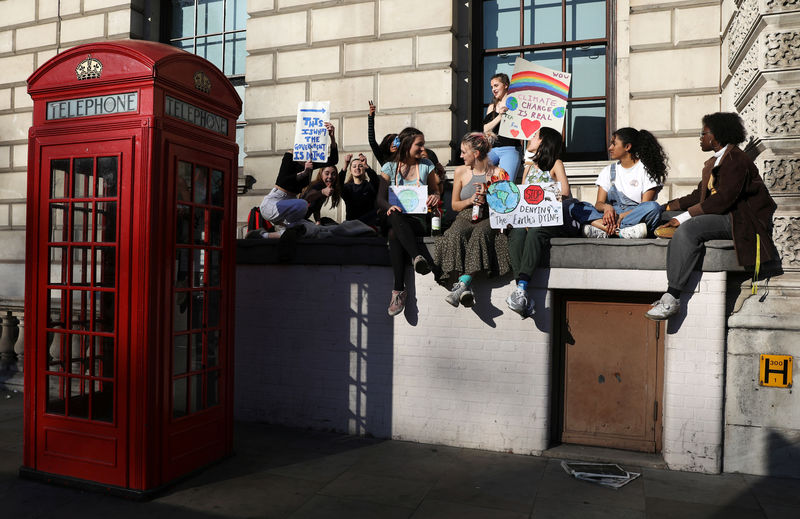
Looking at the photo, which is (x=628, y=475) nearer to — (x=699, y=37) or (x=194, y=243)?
(x=194, y=243)

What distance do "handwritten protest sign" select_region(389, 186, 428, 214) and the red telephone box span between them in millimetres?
1730

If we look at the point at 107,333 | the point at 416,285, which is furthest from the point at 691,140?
the point at 107,333

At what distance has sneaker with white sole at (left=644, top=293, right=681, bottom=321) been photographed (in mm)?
5020

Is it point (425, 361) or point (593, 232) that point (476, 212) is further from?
point (425, 361)

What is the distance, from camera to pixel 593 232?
5684 millimetres

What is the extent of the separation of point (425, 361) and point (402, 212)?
4.71 ft

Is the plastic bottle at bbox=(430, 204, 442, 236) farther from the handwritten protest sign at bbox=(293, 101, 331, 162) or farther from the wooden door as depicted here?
the handwritten protest sign at bbox=(293, 101, 331, 162)

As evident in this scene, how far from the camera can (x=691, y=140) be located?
285 inches

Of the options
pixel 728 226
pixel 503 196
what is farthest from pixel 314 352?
pixel 728 226

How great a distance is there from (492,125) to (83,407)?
5.01 meters

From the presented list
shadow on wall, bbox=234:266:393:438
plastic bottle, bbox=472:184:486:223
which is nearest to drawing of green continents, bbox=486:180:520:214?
plastic bottle, bbox=472:184:486:223

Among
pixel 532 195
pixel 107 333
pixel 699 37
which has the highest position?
pixel 699 37

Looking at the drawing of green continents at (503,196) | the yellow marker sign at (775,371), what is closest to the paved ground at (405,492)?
the yellow marker sign at (775,371)

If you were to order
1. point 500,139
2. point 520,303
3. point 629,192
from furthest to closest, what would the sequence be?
point 500,139
point 629,192
point 520,303
